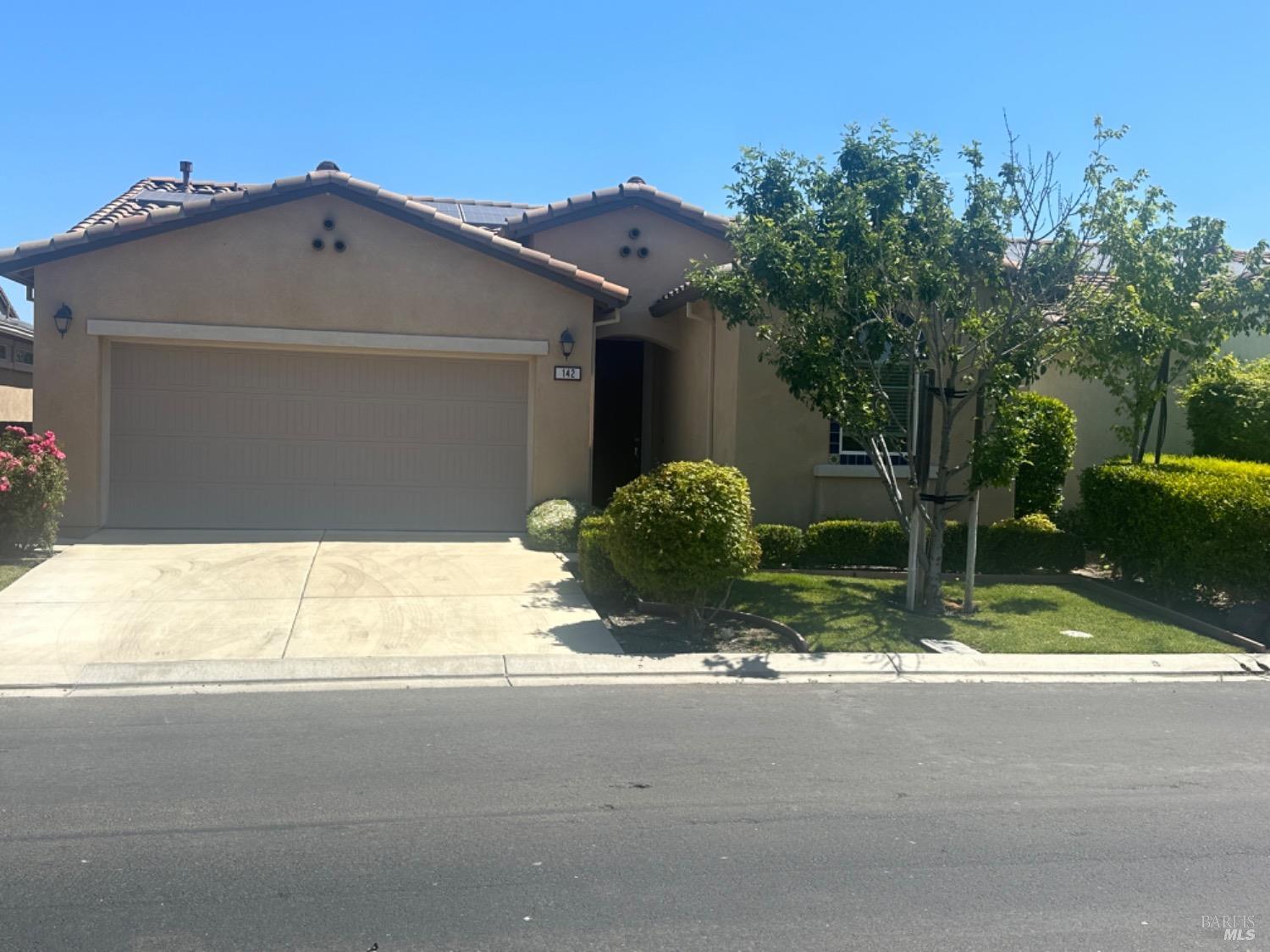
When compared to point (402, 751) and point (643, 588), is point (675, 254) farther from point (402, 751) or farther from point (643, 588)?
point (402, 751)

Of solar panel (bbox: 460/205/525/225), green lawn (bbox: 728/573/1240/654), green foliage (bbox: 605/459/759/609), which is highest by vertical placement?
solar panel (bbox: 460/205/525/225)

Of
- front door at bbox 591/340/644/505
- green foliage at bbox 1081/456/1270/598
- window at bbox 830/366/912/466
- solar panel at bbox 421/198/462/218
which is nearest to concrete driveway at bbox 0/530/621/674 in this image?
window at bbox 830/366/912/466

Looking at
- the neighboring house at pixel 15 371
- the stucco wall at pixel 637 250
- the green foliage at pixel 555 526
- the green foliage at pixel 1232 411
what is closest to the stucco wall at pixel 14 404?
the neighboring house at pixel 15 371

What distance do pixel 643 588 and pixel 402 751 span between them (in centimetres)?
365

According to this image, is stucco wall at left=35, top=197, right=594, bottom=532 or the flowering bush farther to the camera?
stucco wall at left=35, top=197, right=594, bottom=532

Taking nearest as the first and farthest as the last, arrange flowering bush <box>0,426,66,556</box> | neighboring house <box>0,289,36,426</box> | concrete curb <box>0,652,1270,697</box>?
concrete curb <box>0,652,1270,697</box>
flowering bush <box>0,426,66,556</box>
neighboring house <box>0,289,36,426</box>

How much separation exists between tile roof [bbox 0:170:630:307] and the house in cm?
3

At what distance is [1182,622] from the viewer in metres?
11.0

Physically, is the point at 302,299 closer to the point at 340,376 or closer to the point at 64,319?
the point at 340,376

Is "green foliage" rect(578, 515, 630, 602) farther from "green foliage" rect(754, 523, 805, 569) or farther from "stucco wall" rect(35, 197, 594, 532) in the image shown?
"stucco wall" rect(35, 197, 594, 532)

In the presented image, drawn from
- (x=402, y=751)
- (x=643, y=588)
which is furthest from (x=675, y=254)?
(x=402, y=751)

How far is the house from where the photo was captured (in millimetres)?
13102

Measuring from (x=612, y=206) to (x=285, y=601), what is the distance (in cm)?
915

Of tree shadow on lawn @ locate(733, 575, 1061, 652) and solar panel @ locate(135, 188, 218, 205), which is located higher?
solar panel @ locate(135, 188, 218, 205)
